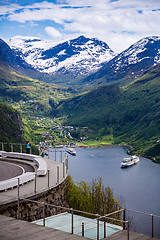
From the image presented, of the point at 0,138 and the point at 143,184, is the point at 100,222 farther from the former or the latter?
the point at 0,138

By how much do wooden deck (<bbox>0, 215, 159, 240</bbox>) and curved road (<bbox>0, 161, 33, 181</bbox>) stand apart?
528 inches

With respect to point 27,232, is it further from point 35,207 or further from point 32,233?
point 35,207

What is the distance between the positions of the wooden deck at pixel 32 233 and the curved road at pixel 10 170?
13414 mm

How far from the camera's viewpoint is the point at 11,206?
22891 millimetres

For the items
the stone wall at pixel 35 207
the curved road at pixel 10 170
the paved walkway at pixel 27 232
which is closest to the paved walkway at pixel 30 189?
the stone wall at pixel 35 207

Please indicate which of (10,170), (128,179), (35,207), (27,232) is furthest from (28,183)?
(128,179)

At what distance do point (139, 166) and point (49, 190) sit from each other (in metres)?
176

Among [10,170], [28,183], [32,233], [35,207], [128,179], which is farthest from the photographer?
[128,179]

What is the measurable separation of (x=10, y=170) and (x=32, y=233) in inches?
755

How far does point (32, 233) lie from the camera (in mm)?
16672

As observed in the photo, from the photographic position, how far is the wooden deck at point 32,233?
16.1 m

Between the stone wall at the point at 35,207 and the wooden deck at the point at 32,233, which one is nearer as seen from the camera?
the wooden deck at the point at 32,233

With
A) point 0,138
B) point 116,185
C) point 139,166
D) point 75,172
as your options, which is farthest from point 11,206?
point 139,166

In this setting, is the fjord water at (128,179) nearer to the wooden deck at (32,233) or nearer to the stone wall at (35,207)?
the stone wall at (35,207)
